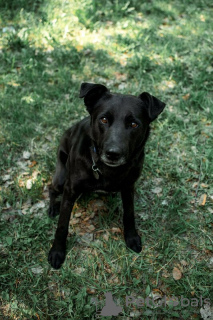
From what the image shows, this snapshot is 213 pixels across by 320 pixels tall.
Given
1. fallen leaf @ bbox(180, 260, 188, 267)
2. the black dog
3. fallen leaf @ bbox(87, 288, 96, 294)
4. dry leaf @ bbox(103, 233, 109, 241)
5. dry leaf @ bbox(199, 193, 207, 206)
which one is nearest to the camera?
the black dog

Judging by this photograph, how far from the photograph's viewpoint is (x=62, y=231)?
3131mm

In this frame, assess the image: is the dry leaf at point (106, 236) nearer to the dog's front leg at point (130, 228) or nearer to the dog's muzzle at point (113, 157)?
the dog's front leg at point (130, 228)

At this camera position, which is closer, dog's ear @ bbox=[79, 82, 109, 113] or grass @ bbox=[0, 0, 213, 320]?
dog's ear @ bbox=[79, 82, 109, 113]

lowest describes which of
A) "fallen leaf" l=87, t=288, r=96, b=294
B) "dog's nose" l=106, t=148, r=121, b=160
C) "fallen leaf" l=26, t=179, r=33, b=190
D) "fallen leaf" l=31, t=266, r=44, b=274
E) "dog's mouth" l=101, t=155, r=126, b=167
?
"fallen leaf" l=87, t=288, r=96, b=294

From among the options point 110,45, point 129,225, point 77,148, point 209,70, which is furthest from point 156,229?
point 110,45

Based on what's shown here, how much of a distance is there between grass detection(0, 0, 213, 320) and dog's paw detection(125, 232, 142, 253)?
0.08 m

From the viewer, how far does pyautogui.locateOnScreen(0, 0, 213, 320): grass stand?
304 centimetres

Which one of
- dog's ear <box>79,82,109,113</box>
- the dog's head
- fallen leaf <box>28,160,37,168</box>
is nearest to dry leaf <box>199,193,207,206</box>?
the dog's head

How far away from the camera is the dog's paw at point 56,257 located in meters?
3.15

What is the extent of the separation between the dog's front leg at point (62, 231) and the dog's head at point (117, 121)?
2.06 ft

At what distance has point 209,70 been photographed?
207 inches

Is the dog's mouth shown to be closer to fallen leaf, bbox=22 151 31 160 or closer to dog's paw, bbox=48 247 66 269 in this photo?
dog's paw, bbox=48 247 66 269

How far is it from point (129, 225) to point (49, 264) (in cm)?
97

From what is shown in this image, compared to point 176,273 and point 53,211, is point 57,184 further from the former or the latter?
point 176,273
